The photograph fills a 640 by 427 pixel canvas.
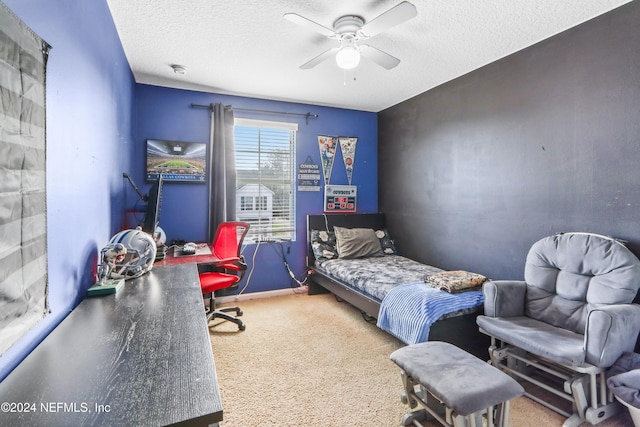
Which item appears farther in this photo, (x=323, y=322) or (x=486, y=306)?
(x=323, y=322)

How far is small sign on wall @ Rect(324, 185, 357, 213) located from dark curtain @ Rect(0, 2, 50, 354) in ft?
11.2

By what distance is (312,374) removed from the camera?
7.30 feet

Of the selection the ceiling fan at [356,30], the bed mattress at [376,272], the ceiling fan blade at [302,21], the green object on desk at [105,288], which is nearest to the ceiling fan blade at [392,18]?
the ceiling fan at [356,30]

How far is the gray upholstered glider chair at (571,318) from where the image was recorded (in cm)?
168

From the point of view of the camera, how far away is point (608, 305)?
1.85 meters

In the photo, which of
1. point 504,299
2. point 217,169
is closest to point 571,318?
point 504,299

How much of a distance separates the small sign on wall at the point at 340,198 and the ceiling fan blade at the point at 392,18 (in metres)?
2.41

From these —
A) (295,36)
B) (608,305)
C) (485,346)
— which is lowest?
(485,346)

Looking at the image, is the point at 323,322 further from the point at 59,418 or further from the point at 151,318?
the point at 59,418

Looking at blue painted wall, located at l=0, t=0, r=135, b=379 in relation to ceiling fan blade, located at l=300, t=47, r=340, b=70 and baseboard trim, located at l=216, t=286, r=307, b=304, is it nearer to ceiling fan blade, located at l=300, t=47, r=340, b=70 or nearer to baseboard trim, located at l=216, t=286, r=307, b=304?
ceiling fan blade, located at l=300, t=47, r=340, b=70

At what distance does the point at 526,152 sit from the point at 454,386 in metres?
2.16

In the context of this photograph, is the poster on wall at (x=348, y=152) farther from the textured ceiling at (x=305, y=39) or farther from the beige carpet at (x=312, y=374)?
the beige carpet at (x=312, y=374)

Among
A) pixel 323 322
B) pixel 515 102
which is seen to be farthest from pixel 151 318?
pixel 515 102

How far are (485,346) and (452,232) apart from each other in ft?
4.38
